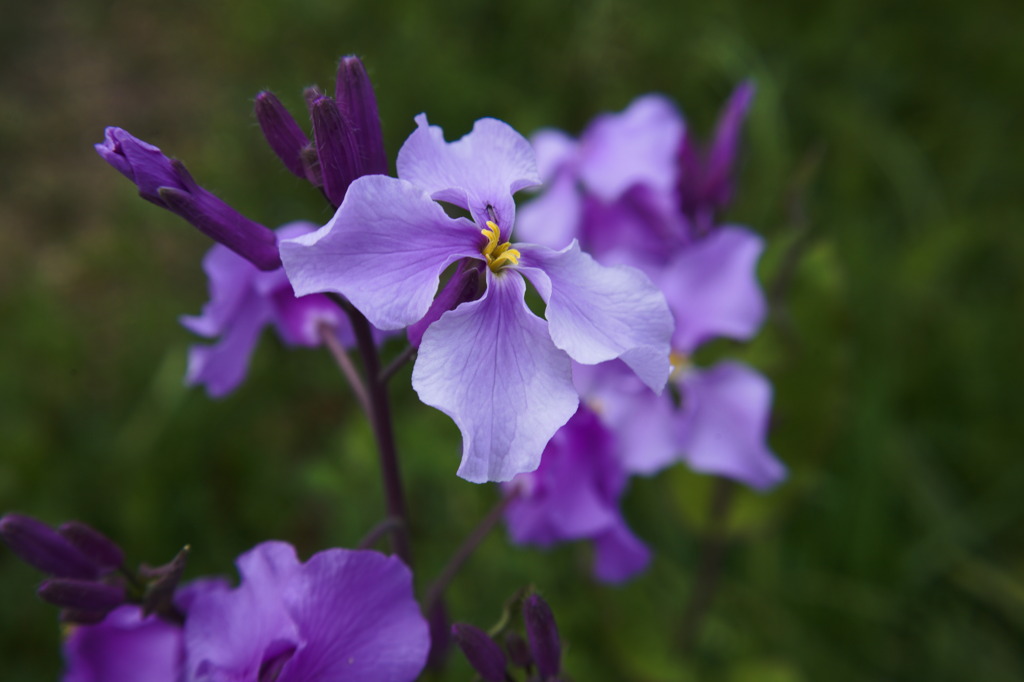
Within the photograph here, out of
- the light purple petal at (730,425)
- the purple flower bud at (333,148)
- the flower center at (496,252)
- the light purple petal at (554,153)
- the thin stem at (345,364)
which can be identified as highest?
the purple flower bud at (333,148)

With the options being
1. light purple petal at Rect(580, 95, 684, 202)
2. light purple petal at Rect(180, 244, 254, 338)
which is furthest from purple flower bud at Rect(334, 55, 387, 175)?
light purple petal at Rect(580, 95, 684, 202)

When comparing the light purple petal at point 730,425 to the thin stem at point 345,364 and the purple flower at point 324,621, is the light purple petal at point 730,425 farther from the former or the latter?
the purple flower at point 324,621

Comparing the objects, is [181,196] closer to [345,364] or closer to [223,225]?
[223,225]

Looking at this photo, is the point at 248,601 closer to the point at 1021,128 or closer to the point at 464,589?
the point at 464,589

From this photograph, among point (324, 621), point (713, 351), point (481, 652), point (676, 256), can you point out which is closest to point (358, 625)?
point (324, 621)

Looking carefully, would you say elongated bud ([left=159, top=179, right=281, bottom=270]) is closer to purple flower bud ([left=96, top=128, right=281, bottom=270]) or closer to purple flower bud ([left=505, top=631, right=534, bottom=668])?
purple flower bud ([left=96, top=128, right=281, bottom=270])

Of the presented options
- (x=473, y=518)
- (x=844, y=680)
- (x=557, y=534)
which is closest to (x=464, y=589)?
(x=473, y=518)

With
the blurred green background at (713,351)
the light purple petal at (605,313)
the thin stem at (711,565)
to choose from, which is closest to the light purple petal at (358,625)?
the light purple petal at (605,313)
